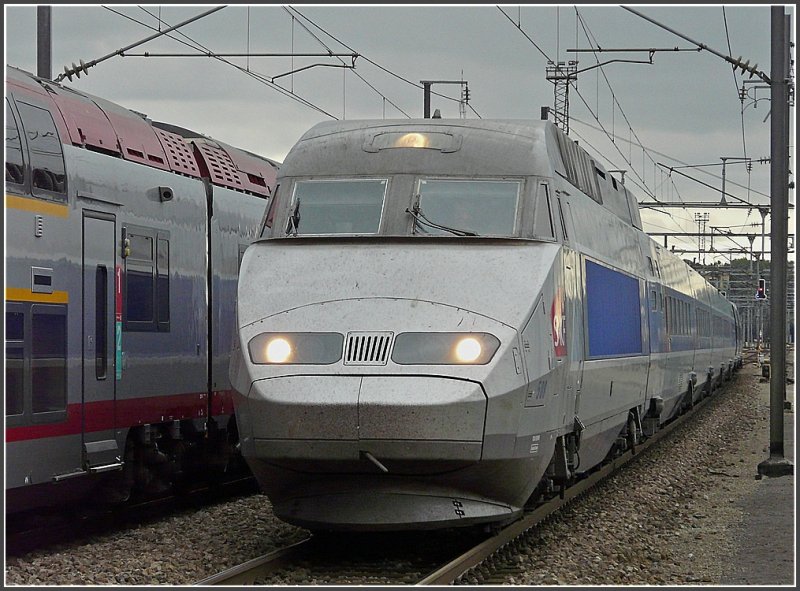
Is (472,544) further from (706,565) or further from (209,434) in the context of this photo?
(209,434)

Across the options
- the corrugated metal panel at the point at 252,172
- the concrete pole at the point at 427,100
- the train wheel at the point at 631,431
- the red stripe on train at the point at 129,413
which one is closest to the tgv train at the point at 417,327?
the red stripe on train at the point at 129,413

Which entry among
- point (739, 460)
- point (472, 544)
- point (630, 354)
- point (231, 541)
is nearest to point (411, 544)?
point (472, 544)

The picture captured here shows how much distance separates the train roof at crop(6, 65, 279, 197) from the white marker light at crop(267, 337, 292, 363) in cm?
310

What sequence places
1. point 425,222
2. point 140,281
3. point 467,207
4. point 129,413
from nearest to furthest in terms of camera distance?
point 425,222
point 467,207
point 129,413
point 140,281

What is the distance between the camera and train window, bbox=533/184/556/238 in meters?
10.3

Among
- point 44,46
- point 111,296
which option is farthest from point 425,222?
point 44,46

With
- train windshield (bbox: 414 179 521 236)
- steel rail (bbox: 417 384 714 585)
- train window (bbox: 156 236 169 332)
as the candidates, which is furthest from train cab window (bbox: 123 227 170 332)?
steel rail (bbox: 417 384 714 585)

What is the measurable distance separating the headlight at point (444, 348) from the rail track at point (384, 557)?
1366mm

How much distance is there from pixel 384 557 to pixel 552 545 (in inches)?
65.1

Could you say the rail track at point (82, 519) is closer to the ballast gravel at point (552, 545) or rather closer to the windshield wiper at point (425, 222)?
the ballast gravel at point (552, 545)

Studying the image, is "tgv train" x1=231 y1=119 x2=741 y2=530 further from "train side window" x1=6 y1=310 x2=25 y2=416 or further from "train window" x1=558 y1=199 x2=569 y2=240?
"train side window" x1=6 y1=310 x2=25 y2=416

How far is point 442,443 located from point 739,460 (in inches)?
495

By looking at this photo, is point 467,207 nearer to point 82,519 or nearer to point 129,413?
point 129,413

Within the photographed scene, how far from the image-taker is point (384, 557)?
977 cm
